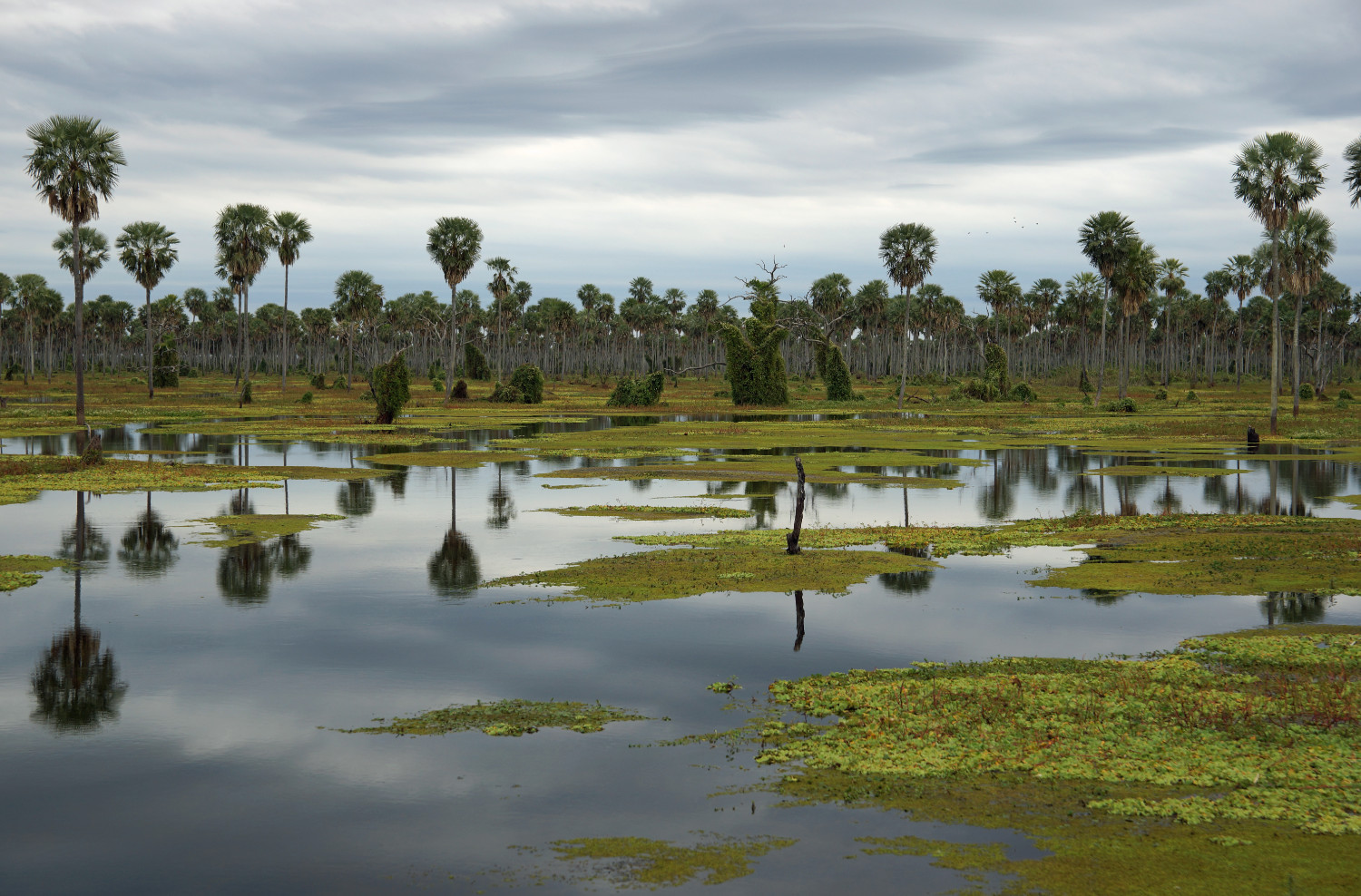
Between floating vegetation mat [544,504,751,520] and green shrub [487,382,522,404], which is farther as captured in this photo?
green shrub [487,382,522,404]

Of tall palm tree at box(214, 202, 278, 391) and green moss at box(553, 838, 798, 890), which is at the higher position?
tall palm tree at box(214, 202, 278, 391)

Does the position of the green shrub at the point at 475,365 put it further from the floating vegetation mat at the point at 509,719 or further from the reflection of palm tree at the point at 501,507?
the floating vegetation mat at the point at 509,719

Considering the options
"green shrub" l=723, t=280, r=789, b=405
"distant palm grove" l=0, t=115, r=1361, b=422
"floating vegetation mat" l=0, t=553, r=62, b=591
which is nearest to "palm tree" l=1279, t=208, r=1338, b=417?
"distant palm grove" l=0, t=115, r=1361, b=422

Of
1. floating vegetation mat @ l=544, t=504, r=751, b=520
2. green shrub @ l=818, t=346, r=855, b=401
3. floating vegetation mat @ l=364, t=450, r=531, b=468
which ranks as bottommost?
floating vegetation mat @ l=544, t=504, r=751, b=520

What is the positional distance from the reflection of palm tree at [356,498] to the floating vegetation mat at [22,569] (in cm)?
949

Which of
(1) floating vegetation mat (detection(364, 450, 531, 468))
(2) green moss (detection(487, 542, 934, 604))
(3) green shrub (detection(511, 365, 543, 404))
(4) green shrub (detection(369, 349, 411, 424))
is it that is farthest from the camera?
(3) green shrub (detection(511, 365, 543, 404))

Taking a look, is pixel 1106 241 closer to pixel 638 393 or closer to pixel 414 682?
pixel 638 393

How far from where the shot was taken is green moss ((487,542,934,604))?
75.9 ft

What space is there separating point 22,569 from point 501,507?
47.1 ft

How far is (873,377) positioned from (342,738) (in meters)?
165

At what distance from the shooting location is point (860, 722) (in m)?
14.5

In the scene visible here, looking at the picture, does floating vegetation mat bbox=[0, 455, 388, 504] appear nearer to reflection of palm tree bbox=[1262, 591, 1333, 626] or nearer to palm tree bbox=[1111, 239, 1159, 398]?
reflection of palm tree bbox=[1262, 591, 1333, 626]

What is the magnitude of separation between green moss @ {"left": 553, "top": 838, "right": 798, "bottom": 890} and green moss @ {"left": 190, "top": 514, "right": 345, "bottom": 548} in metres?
A: 20.5

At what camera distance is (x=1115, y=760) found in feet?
42.4
